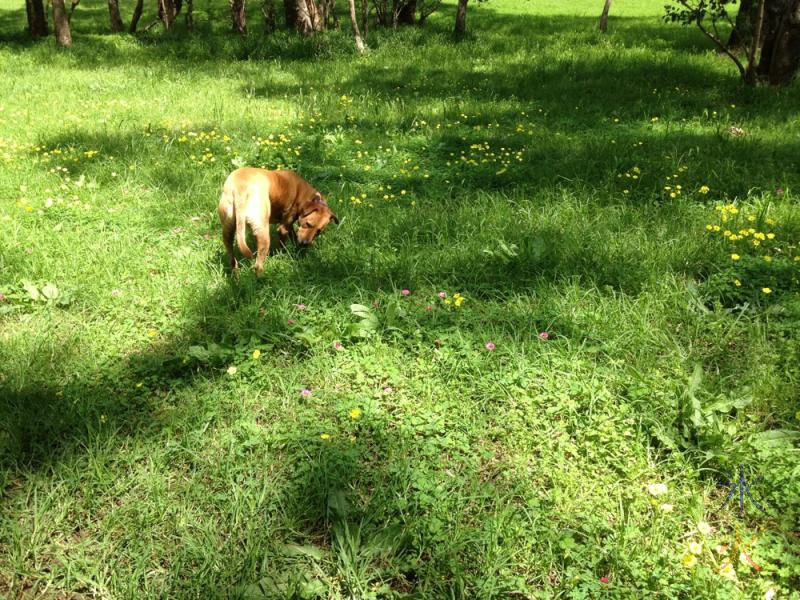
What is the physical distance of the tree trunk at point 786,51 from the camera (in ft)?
28.8

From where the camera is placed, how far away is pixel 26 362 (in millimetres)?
3535

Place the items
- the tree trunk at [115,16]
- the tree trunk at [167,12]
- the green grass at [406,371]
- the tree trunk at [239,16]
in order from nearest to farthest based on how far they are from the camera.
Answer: the green grass at [406,371], the tree trunk at [239,16], the tree trunk at [167,12], the tree trunk at [115,16]

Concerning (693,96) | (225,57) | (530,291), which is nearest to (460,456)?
(530,291)

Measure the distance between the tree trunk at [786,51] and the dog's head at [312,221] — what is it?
335 inches

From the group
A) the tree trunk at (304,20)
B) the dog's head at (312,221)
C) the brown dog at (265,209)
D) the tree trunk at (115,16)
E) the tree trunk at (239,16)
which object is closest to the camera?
the brown dog at (265,209)

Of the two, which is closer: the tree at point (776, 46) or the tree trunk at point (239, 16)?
the tree at point (776, 46)

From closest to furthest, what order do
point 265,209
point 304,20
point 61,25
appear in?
point 265,209, point 61,25, point 304,20

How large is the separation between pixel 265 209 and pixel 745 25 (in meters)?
→ 10.2

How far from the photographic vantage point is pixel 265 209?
14.5ft

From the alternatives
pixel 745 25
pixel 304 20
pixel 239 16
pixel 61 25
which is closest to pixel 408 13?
pixel 304 20

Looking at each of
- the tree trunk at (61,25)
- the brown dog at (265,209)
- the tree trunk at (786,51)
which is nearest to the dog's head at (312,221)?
the brown dog at (265,209)

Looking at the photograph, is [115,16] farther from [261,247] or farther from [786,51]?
[786,51]

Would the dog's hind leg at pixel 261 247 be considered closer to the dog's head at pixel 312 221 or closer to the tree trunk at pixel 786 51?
the dog's head at pixel 312 221

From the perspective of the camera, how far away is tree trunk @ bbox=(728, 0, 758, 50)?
10.1m
